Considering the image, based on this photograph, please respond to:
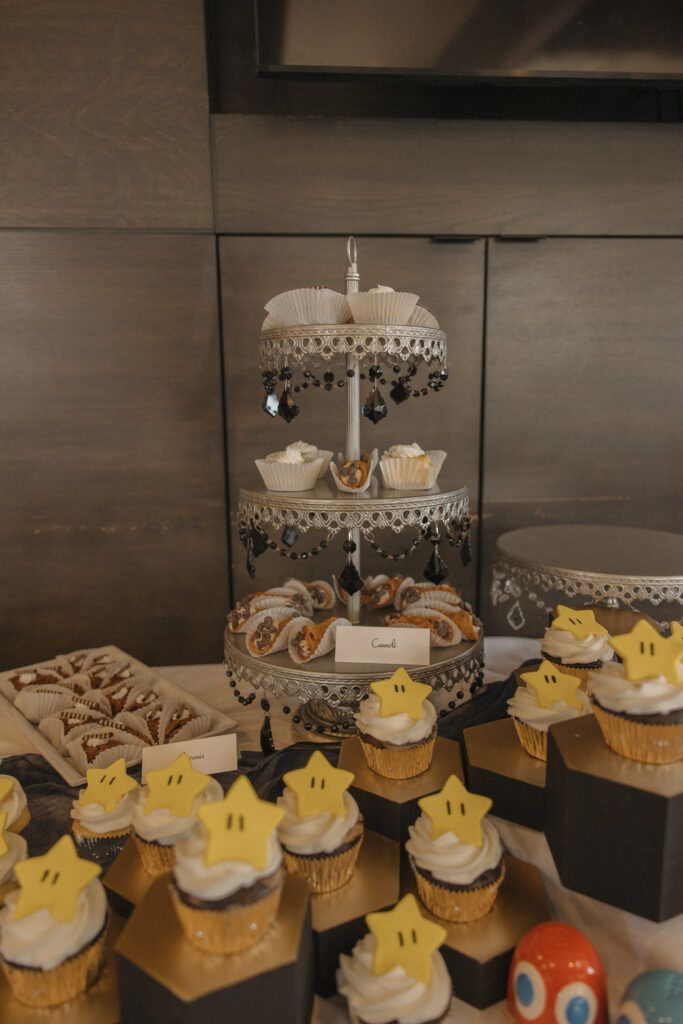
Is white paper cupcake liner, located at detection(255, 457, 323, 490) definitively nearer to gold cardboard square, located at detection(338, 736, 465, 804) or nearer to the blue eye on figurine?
gold cardboard square, located at detection(338, 736, 465, 804)

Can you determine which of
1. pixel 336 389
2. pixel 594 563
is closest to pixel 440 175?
pixel 336 389

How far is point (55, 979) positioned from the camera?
0.67 metres

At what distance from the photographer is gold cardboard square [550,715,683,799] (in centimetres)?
69

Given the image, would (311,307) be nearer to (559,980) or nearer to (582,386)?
(559,980)

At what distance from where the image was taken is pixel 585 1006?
0.70 metres

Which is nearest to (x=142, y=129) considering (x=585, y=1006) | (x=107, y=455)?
(x=107, y=455)

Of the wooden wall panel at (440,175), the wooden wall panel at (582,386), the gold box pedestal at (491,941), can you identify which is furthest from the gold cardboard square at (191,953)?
the wooden wall panel at (440,175)

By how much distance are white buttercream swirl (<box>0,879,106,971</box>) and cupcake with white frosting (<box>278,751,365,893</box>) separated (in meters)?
0.23

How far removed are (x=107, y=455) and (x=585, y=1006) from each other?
1.96 m

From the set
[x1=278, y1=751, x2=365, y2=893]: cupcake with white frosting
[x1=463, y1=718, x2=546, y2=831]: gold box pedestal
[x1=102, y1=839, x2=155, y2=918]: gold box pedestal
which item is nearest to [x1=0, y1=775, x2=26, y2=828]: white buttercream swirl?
[x1=102, y1=839, x2=155, y2=918]: gold box pedestal

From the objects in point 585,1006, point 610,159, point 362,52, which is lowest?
point 585,1006

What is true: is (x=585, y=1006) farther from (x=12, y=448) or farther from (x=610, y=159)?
(x=610, y=159)

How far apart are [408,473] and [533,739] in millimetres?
594

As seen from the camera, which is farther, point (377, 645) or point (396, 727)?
point (377, 645)
